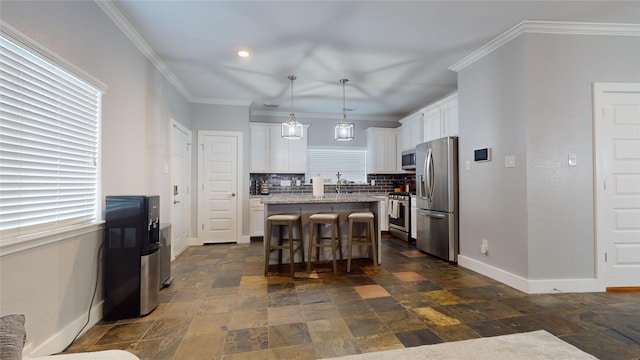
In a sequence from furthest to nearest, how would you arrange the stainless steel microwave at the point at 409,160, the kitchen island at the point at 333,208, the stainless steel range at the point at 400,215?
1. the stainless steel microwave at the point at 409,160
2. the stainless steel range at the point at 400,215
3. the kitchen island at the point at 333,208

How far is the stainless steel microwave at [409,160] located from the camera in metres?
5.54

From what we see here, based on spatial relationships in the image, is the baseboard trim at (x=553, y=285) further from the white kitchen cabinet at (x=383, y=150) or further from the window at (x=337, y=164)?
the window at (x=337, y=164)

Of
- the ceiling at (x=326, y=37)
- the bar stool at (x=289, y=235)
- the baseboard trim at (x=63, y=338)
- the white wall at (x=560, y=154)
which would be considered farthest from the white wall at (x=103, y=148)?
the white wall at (x=560, y=154)

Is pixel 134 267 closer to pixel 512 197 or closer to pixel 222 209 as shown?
pixel 222 209

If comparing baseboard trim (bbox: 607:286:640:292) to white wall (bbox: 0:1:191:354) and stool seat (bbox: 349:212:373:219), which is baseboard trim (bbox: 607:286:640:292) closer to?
stool seat (bbox: 349:212:373:219)

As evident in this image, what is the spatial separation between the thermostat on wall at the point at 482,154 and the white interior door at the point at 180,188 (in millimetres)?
4127

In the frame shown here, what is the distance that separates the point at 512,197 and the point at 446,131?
67.7 inches

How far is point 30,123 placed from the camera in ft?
5.58

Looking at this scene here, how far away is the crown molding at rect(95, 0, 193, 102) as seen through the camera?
2.37 metres

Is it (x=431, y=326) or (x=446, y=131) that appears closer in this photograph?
(x=431, y=326)

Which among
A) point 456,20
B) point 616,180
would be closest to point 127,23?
point 456,20

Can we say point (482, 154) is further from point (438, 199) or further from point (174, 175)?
point (174, 175)

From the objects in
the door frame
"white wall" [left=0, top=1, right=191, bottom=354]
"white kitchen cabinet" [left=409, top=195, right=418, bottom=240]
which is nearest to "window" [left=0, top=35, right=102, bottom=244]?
"white wall" [left=0, top=1, right=191, bottom=354]

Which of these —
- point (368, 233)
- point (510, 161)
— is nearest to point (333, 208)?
point (368, 233)
